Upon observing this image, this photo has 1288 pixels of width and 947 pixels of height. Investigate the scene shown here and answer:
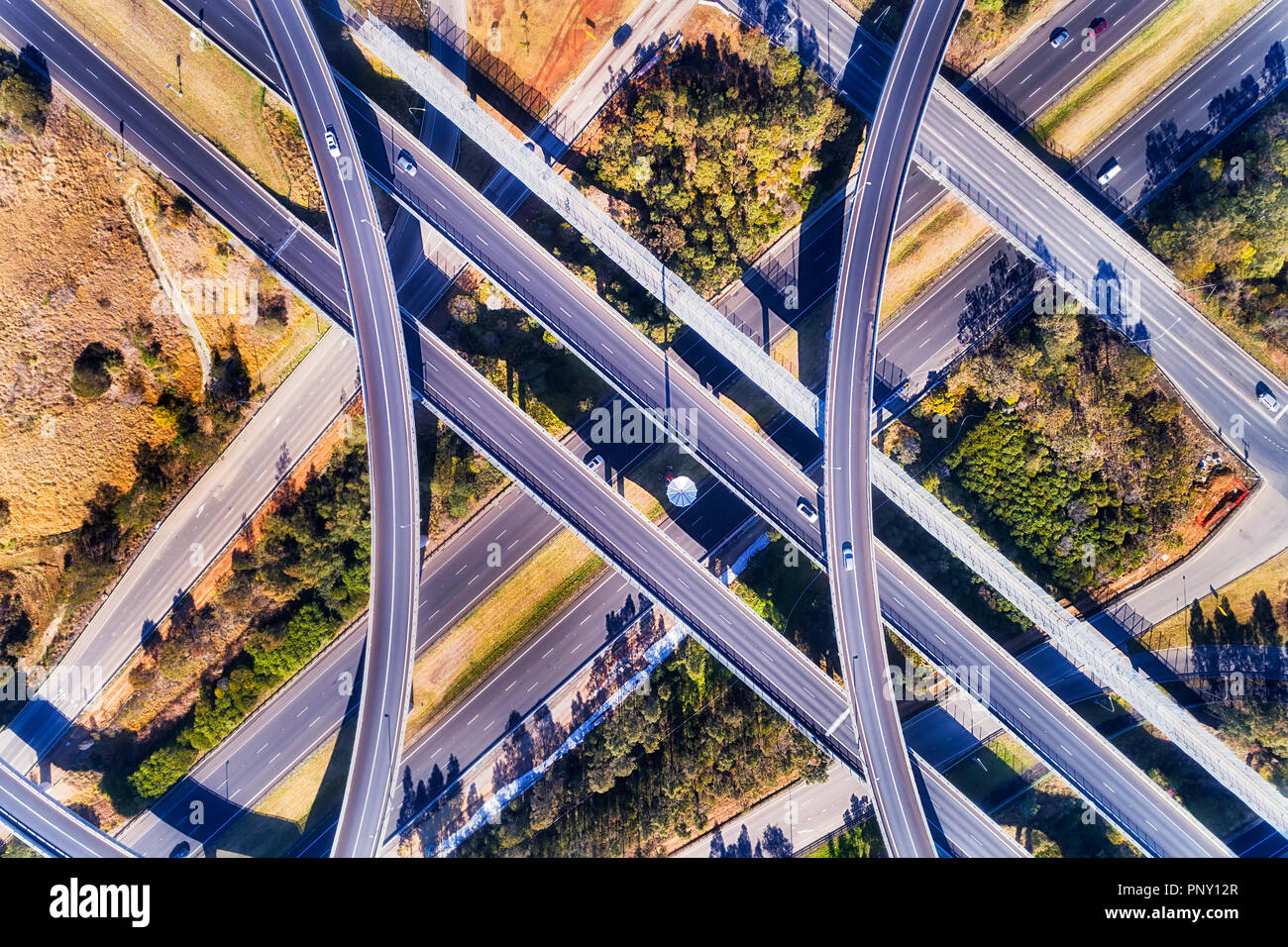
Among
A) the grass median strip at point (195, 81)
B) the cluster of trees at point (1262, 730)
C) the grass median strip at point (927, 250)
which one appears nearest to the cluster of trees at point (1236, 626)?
the cluster of trees at point (1262, 730)

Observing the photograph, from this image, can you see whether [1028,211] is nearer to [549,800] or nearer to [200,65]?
[549,800]

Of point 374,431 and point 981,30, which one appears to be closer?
point 981,30

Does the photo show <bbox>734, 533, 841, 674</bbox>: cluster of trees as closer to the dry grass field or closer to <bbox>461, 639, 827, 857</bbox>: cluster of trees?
<bbox>461, 639, 827, 857</bbox>: cluster of trees

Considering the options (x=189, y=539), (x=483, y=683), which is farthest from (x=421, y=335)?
(x=483, y=683)

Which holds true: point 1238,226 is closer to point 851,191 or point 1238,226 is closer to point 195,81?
point 851,191

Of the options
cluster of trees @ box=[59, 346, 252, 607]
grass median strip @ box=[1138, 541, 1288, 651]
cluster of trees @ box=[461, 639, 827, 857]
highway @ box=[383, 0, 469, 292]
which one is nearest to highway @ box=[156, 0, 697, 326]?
highway @ box=[383, 0, 469, 292]

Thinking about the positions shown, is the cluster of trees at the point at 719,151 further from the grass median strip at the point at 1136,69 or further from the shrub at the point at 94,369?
the shrub at the point at 94,369
